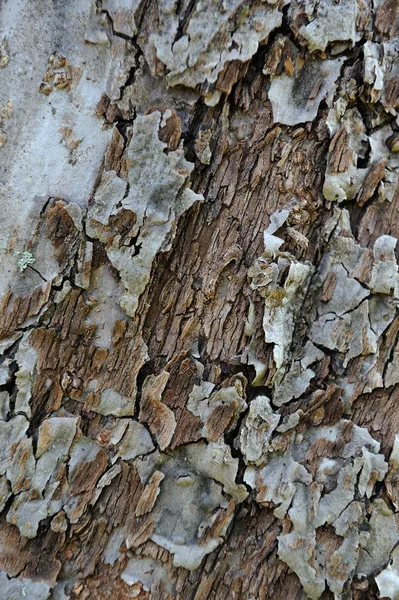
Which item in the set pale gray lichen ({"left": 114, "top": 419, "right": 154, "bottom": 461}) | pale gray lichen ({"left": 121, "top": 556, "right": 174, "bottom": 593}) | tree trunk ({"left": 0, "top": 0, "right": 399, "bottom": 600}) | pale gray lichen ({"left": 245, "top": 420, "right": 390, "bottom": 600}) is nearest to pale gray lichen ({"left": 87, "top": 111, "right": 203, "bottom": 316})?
tree trunk ({"left": 0, "top": 0, "right": 399, "bottom": 600})

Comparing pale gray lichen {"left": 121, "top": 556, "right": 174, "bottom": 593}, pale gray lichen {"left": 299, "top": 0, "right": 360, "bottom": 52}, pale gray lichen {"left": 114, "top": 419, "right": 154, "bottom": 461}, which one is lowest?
pale gray lichen {"left": 121, "top": 556, "right": 174, "bottom": 593}

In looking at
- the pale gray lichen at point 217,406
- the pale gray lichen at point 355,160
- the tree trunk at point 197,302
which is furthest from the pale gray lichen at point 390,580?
the pale gray lichen at point 355,160

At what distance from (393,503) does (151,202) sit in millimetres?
895

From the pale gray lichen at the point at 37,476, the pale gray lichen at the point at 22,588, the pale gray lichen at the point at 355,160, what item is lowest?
the pale gray lichen at the point at 22,588

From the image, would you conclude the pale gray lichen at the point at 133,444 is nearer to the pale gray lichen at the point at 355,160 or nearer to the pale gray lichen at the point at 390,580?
the pale gray lichen at the point at 390,580

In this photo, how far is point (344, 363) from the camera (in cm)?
121

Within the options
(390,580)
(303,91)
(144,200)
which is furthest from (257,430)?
(303,91)

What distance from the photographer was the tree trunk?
114cm

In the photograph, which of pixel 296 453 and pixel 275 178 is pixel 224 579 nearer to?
pixel 296 453

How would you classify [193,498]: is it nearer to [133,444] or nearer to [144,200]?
[133,444]

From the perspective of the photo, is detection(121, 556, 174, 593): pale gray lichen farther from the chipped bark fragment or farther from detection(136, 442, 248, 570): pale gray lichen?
the chipped bark fragment

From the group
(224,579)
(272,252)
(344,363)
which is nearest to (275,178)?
(272,252)

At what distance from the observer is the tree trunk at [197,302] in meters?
1.14

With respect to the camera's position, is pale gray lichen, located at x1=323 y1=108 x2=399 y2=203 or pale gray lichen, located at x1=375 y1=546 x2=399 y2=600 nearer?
pale gray lichen, located at x1=375 y1=546 x2=399 y2=600
